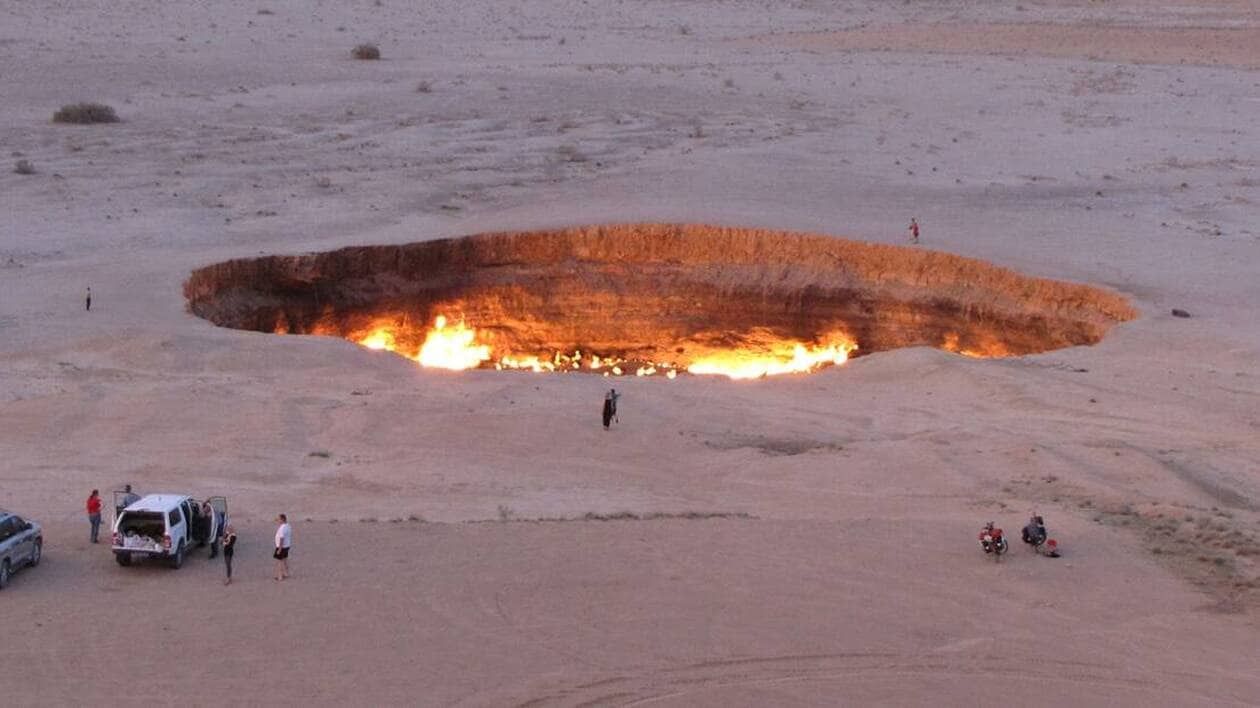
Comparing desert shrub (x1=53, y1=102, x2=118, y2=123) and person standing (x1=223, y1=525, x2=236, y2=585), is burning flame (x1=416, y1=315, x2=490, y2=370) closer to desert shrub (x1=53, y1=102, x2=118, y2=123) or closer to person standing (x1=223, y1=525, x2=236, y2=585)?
person standing (x1=223, y1=525, x2=236, y2=585)

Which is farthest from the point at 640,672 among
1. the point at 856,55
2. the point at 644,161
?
the point at 856,55

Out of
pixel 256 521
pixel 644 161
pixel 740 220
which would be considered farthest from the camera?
pixel 644 161

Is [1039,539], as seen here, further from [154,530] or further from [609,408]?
[154,530]

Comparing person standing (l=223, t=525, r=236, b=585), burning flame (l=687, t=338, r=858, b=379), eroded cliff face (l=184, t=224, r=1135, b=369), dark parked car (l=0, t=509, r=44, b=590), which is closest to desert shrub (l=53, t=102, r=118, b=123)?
eroded cliff face (l=184, t=224, r=1135, b=369)

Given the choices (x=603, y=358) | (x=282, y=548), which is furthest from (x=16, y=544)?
(x=603, y=358)

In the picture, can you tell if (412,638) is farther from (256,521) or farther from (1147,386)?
(1147,386)

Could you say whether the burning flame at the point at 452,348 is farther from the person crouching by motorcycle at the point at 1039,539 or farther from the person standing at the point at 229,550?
the person crouching by motorcycle at the point at 1039,539
